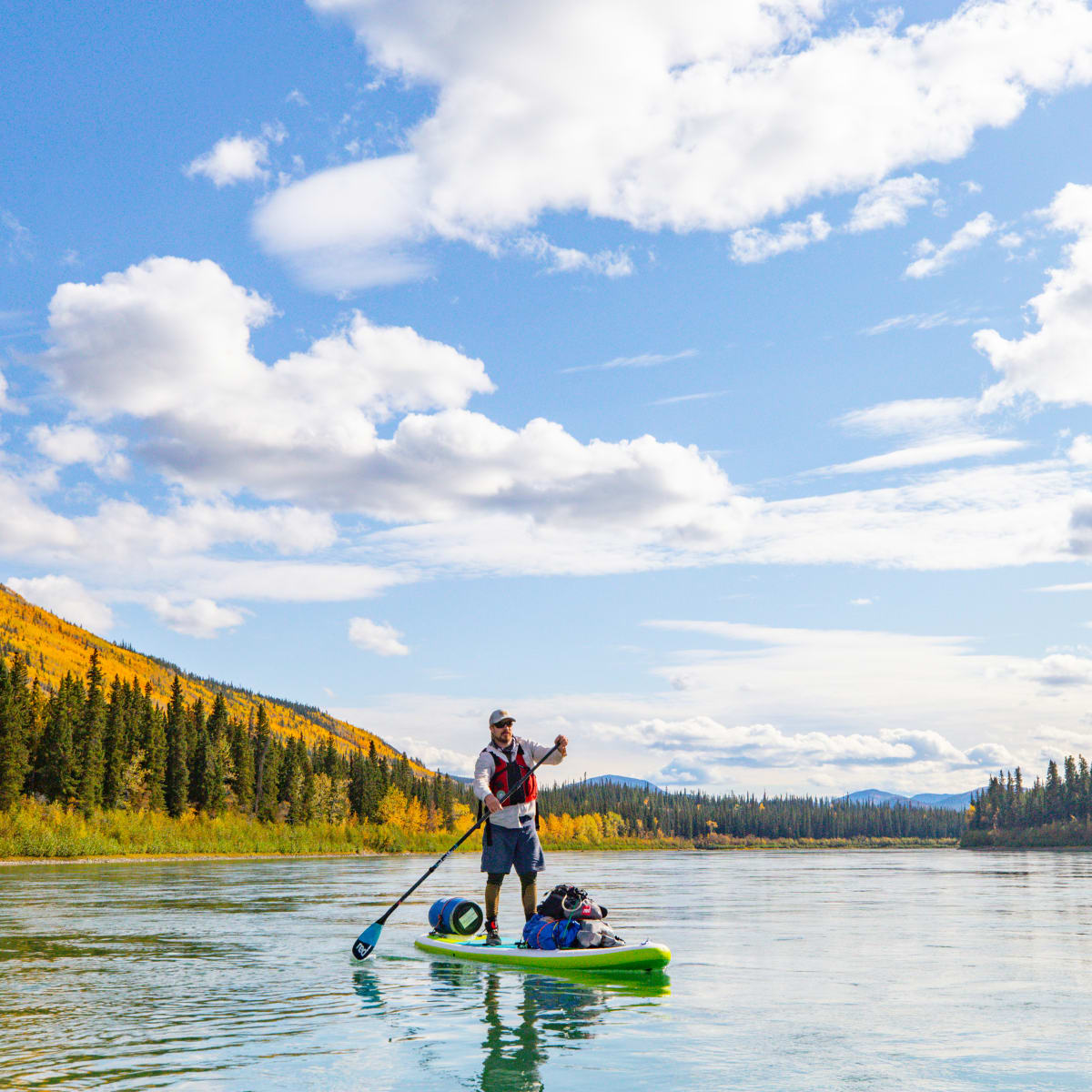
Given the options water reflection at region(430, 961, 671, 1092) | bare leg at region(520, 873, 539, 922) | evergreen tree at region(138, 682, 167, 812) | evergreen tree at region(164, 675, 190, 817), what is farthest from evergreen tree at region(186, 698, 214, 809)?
water reflection at region(430, 961, 671, 1092)

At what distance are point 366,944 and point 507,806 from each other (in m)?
2.71

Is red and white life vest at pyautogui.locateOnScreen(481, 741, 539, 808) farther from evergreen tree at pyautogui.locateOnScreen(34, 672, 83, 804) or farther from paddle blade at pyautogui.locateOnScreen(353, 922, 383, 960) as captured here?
evergreen tree at pyautogui.locateOnScreen(34, 672, 83, 804)

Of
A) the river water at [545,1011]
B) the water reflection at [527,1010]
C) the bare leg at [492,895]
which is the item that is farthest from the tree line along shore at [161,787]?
the water reflection at [527,1010]

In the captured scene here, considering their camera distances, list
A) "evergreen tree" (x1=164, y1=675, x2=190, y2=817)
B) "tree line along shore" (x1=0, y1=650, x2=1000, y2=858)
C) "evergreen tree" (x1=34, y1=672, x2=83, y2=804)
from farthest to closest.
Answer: "evergreen tree" (x1=164, y1=675, x2=190, y2=817)
"evergreen tree" (x1=34, y1=672, x2=83, y2=804)
"tree line along shore" (x1=0, y1=650, x2=1000, y2=858)

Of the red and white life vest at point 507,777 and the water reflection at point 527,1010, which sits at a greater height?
the red and white life vest at point 507,777

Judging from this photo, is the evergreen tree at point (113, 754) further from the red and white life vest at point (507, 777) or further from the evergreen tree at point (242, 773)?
the red and white life vest at point (507, 777)

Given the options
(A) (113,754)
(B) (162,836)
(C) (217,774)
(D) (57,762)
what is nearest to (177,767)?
(C) (217,774)

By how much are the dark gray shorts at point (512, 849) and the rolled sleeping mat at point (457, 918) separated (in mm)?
1298

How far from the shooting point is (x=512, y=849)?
15227 mm

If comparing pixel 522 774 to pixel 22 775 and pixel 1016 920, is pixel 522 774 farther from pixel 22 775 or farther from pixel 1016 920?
pixel 22 775

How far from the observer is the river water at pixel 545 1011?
320 inches

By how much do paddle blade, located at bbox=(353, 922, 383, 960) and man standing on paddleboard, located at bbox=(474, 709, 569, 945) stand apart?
5.09 ft

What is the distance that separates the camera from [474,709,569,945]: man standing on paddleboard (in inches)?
590

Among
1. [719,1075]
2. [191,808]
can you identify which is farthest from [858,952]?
[191,808]
